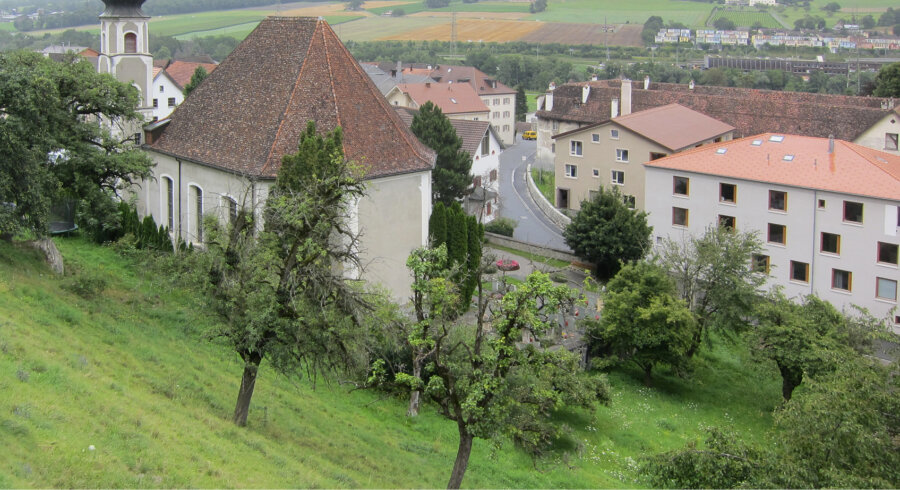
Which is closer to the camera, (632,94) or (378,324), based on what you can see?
(378,324)

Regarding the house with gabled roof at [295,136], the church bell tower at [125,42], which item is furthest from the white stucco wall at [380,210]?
the church bell tower at [125,42]

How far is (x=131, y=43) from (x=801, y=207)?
104ft

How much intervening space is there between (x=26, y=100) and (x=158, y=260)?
27.8ft

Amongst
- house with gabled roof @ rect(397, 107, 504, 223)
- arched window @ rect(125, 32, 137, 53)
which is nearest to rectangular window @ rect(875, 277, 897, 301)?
house with gabled roof @ rect(397, 107, 504, 223)

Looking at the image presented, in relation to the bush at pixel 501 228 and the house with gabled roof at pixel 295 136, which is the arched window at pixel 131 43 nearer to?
the house with gabled roof at pixel 295 136

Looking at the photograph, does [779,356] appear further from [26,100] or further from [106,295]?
[26,100]

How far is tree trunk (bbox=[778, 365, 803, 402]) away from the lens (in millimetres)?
33125

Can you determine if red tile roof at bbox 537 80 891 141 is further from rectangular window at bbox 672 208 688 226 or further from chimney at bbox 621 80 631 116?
rectangular window at bbox 672 208 688 226

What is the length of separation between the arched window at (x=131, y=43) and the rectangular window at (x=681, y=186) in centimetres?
2716

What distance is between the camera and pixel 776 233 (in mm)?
44844

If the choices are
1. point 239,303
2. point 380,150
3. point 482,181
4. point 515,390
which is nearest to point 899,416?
point 515,390

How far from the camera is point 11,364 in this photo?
717 inches

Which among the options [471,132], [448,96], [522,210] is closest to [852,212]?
[522,210]

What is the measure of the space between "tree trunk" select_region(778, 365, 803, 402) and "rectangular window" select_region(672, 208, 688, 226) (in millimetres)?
15335
